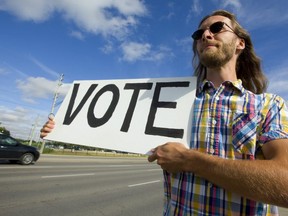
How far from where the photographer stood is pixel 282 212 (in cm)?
716

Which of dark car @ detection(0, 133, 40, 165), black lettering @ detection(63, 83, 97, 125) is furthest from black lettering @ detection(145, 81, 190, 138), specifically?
dark car @ detection(0, 133, 40, 165)

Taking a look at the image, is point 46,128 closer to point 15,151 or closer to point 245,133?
point 245,133

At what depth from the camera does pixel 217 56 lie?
5.71 ft

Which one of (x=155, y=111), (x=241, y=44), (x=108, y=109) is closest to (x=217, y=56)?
(x=241, y=44)

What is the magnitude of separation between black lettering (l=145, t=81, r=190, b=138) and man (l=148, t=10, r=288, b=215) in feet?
0.40

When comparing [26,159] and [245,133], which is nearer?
[245,133]

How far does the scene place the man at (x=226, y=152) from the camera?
3.88ft

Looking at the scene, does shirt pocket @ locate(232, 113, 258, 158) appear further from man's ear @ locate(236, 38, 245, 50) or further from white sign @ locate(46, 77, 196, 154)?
man's ear @ locate(236, 38, 245, 50)

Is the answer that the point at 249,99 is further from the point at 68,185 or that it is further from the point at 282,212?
the point at 68,185

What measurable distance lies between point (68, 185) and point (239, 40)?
896cm

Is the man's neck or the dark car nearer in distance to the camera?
the man's neck

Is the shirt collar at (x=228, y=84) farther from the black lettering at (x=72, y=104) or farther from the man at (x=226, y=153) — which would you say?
the black lettering at (x=72, y=104)

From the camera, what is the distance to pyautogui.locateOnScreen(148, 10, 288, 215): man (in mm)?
1184

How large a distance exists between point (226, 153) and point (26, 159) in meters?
15.2
